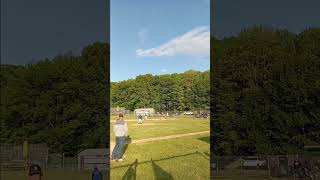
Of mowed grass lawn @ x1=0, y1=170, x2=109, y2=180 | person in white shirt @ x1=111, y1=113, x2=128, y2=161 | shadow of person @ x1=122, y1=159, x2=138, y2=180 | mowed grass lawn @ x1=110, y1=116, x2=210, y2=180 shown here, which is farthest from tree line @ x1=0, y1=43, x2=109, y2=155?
shadow of person @ x1=122, y1=159, x2=138, y2=180

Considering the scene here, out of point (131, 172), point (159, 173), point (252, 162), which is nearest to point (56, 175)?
point (131, 172)

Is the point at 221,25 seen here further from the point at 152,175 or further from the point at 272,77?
the point at 152,175

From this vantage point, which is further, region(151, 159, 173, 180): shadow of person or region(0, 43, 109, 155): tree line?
region(0, 43, 109, 155): tree line

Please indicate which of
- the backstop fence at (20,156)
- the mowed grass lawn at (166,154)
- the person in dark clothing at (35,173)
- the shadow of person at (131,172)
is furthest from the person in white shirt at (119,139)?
the person in dark clothing at (35,173)

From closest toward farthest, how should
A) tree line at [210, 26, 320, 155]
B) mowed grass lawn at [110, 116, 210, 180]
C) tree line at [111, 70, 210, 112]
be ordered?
mowed grass lawn at [110, 116, 210, 180] < tree line at [210, 26, 320, 155] < tree line at [111, 70, 210, 112]

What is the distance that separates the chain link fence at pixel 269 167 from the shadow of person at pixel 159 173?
208 centimetres

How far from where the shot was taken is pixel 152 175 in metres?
11.5

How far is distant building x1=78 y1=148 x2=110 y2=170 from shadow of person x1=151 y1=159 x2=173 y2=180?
3.09m

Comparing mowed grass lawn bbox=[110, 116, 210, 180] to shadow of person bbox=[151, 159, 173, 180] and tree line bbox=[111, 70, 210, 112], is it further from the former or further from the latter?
tree line bbox=[111, 70, 210, 112]

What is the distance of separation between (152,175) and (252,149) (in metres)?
5.80

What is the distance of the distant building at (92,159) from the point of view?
1516 centimetres

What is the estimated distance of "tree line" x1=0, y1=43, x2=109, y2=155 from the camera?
57.8 feet

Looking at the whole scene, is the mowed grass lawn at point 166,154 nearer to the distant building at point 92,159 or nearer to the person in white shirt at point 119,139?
the person in white shirt at point 119,139

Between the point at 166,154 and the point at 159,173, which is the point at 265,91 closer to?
the point at 166,154
